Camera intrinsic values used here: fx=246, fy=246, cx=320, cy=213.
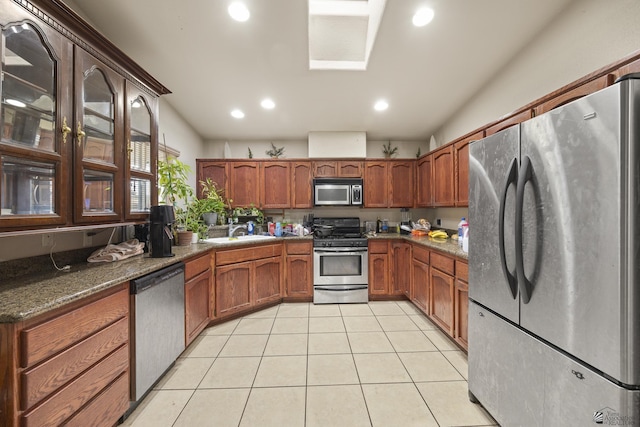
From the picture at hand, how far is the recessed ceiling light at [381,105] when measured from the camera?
3.03 metres

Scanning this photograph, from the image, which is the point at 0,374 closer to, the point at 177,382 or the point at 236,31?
the point at 177,382

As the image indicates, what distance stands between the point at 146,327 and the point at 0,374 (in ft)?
2.37

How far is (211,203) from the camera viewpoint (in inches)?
123

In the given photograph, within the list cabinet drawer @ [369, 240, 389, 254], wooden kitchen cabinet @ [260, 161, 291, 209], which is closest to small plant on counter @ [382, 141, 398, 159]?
cabinet drawer @ [369, 240, 389, 254]

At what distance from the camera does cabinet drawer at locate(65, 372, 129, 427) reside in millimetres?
1163

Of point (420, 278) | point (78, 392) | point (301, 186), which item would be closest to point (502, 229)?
point (420, 278)

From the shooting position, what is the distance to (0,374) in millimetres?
897

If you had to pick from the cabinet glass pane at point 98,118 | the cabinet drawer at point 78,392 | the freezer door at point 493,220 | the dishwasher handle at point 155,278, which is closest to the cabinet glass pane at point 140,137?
the cabinet glass pane at point 98,118

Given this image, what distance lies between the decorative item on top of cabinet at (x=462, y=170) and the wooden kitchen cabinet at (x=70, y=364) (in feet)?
9.94

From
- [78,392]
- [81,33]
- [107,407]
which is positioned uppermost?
[81,33]

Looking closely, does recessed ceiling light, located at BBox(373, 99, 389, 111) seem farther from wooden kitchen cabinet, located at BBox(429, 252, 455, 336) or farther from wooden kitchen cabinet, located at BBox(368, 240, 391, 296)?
wooden kitchen cabinet, located at BBox(429, 252, 455, 336)

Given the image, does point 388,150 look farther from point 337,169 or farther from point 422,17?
point 422,17

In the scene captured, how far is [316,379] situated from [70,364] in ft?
4.65

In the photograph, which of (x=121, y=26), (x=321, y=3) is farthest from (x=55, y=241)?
(x=321, y=3)
